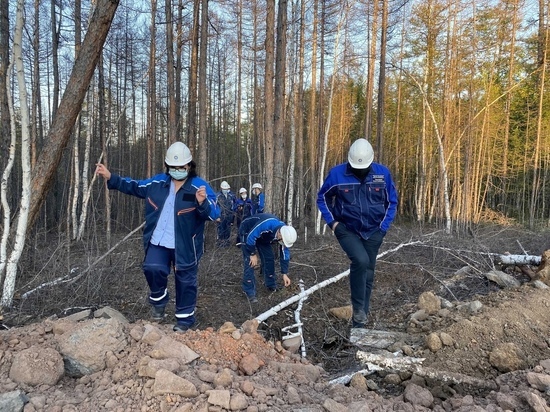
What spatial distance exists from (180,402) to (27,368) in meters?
1.03

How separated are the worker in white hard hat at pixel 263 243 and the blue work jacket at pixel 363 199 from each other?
1.20 m

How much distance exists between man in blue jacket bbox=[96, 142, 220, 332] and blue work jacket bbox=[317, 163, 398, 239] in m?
1.22

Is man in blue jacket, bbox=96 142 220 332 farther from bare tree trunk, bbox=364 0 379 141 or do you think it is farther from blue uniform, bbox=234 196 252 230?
bare tree trunk, bbox=364 0 379 141

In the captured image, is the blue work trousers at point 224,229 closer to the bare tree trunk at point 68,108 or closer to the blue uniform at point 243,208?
the blue uniform at point 243,208

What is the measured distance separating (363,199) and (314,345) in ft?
5.01

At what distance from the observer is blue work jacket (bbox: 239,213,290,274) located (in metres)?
5.16

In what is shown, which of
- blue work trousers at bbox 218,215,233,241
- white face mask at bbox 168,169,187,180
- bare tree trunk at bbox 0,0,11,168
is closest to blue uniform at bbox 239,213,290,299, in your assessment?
white face mask at bbox 168,169,187,180

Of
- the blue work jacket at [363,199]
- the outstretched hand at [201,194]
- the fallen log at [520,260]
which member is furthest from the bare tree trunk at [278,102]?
the outstretched hand at [201,194]

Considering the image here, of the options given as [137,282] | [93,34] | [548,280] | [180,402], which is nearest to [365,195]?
[180,402]

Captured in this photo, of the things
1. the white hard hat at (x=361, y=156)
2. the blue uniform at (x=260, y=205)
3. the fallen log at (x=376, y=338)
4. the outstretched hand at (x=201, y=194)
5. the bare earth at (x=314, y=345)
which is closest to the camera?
the bare earth at (x=314, y=345)

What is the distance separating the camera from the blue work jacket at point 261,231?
5.16 meters

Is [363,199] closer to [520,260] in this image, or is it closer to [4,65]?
[520,260]

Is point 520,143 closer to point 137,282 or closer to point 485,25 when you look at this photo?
point 485,25

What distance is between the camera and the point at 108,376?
238 centimetres
